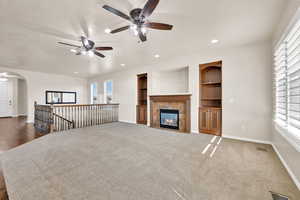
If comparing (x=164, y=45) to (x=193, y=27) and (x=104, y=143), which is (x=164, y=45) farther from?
(x=104, y=143)

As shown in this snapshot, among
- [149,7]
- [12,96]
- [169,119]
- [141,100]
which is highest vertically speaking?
[149,7]

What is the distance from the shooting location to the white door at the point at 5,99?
8.04m

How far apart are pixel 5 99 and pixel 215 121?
12701mm

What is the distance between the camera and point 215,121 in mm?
4125

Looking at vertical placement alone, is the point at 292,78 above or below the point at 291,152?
above

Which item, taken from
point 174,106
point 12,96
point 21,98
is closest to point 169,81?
point 174,106

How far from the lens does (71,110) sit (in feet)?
18.0

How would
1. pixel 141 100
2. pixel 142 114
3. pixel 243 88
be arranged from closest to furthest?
pixel 243 88
pixel 142 114
pixel 141 100

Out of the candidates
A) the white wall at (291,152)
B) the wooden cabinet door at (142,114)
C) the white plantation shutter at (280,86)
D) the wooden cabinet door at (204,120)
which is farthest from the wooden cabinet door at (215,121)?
the wooden cabinet door at (142,114)

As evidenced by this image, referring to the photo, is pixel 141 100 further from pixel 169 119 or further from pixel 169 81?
pixel 169 119

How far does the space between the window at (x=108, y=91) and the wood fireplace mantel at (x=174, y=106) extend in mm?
3427

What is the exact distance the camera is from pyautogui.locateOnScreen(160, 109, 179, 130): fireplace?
16.4ft

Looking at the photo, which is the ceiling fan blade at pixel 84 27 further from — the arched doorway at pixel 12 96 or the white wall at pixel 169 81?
the arched doorway at pixel 12 96

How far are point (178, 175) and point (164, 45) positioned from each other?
3.50 metres
